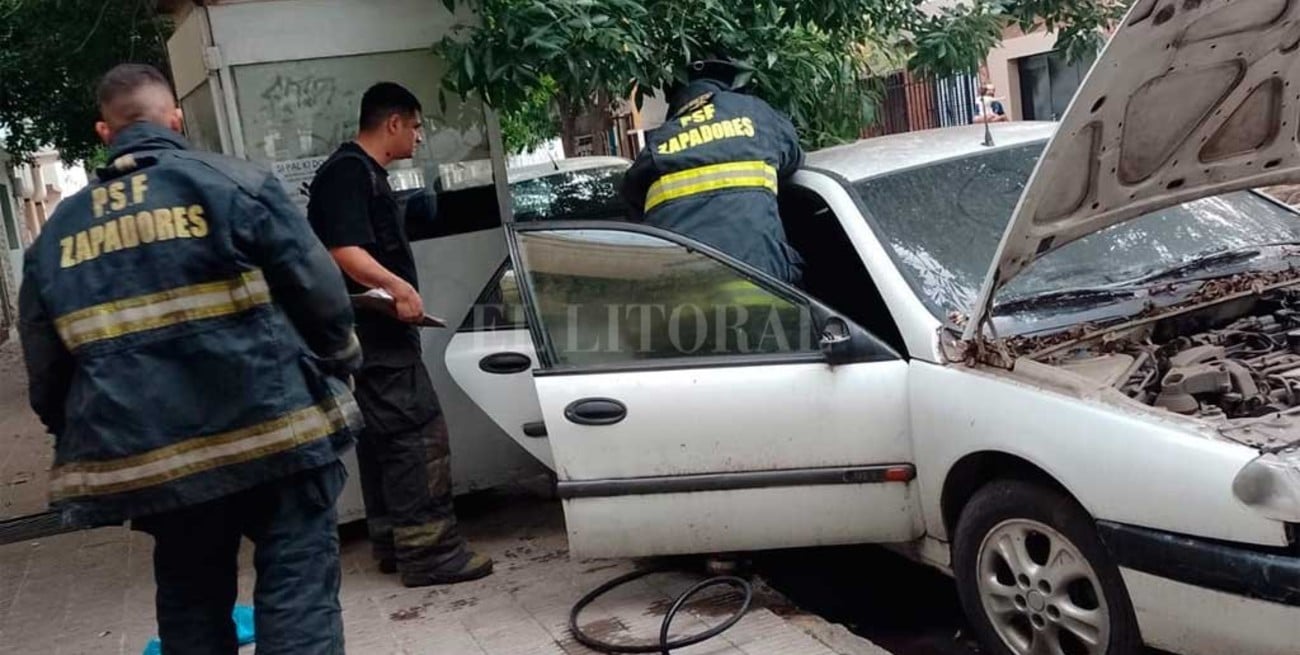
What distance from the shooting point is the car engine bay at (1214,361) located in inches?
118

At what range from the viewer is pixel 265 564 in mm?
2779

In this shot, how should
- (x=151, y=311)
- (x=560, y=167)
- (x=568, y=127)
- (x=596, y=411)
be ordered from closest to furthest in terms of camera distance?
1. (x=151, y=311)
2. (x=596, y=411)
3. (x=560, y=167)
4. (x=568, y=127)

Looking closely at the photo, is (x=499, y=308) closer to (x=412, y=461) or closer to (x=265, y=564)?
(x=412, y=461)

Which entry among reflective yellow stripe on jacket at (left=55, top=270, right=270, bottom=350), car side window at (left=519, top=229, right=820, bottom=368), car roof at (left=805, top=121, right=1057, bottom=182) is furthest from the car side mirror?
reflective yellow stripe on jacket at (left=55, top=270, right=270, bottom=350)

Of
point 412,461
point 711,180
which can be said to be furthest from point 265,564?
point 711,180

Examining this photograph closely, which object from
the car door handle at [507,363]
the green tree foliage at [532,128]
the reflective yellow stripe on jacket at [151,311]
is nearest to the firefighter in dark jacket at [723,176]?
the car door handle at [507,363]

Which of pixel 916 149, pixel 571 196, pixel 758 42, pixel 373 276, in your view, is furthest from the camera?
pixel 571 196

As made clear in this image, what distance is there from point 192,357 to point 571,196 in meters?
3.75

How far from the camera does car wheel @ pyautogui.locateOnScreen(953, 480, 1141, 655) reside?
2.83 metres

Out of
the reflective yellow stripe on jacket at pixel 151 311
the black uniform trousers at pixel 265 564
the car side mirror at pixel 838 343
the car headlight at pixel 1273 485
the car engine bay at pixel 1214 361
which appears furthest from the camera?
the car side mirror at pixel 838 343

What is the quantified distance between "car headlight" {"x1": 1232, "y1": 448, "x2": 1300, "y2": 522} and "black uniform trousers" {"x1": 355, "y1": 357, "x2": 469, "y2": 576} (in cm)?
274

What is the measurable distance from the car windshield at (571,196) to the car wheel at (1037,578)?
3059mm

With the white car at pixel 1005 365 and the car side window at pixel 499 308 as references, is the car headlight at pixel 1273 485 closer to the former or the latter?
the white car at pixel 1005 365

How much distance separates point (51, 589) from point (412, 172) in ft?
7.47
